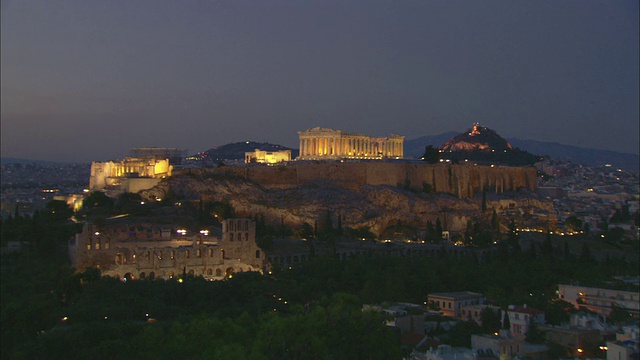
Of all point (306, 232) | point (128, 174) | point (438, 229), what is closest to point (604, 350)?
point (306, 232)

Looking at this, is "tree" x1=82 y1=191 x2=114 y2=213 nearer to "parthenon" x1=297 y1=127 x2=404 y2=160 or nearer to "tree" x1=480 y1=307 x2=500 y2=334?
"parthenon" x1=297 y1=127 x2=404 y2=160

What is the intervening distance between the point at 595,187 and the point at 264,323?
59964 millimetres

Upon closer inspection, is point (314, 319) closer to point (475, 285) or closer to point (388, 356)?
point (388, 356)

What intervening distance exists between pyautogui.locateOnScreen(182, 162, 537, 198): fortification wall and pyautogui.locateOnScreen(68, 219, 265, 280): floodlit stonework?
11879 mm

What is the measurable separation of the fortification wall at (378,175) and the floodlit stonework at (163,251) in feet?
39.0

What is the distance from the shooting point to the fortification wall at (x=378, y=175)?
44.4m

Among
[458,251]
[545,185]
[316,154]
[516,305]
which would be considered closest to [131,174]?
[316,154]

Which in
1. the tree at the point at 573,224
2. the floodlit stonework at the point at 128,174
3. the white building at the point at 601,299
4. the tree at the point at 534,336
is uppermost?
the floodlit stonework at the point at 128,174

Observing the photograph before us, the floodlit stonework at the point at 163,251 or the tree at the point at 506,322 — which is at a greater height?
the floodlit stonework at the point at 163,251

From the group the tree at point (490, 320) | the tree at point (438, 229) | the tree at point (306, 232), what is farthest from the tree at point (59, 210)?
the tree at point (490, 320)

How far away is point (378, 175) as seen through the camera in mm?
45719

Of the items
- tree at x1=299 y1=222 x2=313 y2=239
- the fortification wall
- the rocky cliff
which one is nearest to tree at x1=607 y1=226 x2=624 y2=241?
the rocky cliff

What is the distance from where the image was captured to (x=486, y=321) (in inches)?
918

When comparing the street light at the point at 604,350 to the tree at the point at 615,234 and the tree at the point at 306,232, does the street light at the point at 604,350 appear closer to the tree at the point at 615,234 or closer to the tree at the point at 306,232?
the tree at the point at 306,232
